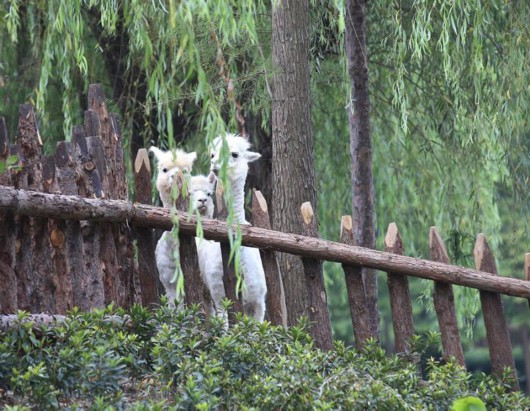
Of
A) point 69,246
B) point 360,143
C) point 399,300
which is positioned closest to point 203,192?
point 69,246

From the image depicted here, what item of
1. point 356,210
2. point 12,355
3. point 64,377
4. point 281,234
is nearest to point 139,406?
point 64,377

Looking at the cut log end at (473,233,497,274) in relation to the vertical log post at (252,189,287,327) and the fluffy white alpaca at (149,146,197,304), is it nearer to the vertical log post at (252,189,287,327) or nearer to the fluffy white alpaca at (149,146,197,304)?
the vertical log post at (252,189,287,327)

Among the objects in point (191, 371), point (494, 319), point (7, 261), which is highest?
point (7, 261)

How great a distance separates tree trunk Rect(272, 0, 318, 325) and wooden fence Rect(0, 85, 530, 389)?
801 millimetres

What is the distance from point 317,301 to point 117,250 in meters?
1.29

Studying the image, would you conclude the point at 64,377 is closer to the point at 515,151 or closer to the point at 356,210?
the point at 356,210

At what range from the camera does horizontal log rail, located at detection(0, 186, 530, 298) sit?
524 centimetres

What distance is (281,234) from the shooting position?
5.86 meters

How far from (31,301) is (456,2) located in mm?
3880

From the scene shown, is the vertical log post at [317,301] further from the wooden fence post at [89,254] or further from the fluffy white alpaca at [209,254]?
the wooden fence post at [89,254]

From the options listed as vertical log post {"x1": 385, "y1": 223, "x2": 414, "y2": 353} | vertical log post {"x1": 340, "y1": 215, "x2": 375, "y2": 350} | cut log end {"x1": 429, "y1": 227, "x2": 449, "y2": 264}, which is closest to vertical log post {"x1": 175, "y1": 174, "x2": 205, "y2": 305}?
vertical log post {"x1": 340, "y1": 215, "x2": 375, "y2": 350}

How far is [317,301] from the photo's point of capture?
6.07m

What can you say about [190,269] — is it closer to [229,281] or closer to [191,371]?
[229,281]

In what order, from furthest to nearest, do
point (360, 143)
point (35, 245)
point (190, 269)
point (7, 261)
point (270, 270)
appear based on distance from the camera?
point (360, 143)
point (270, 270)
point (190, 269)
point (35, 245)
point (7, 261)
